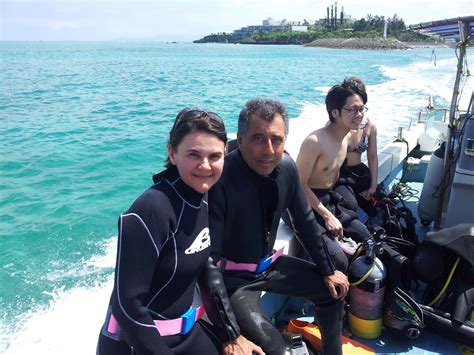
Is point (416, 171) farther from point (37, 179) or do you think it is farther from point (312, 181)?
point (37, 179)

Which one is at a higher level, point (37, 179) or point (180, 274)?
point (180, 274)

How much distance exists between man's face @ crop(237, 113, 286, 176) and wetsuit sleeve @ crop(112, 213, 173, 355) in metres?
0.72

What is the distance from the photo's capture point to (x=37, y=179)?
30.0 ft

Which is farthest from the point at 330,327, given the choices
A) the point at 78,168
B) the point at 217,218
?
the point at 78,168

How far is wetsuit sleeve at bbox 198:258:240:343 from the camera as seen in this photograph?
1.81m

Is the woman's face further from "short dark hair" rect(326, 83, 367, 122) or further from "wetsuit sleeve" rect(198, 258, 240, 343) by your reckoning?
"short dark hair" rect(326, 83, 367, 122)

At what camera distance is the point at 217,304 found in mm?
1828

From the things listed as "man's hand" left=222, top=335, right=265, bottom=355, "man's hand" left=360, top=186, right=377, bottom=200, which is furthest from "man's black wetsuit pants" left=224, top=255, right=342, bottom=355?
"man's hand" left=360, top=186, right=377, bottom=200

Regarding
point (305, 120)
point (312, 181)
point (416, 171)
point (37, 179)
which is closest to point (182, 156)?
point (312, 181)

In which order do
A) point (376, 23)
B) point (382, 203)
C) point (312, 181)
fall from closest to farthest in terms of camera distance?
1. point (312, 181)
2. point (382, 203)
3. point (376, 23)

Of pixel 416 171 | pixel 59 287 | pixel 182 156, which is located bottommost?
pixel 59 287

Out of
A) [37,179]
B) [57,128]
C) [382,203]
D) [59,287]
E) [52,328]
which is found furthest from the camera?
[57,128]

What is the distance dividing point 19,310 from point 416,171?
204 inches

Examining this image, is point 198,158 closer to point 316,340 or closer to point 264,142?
point 264,142
